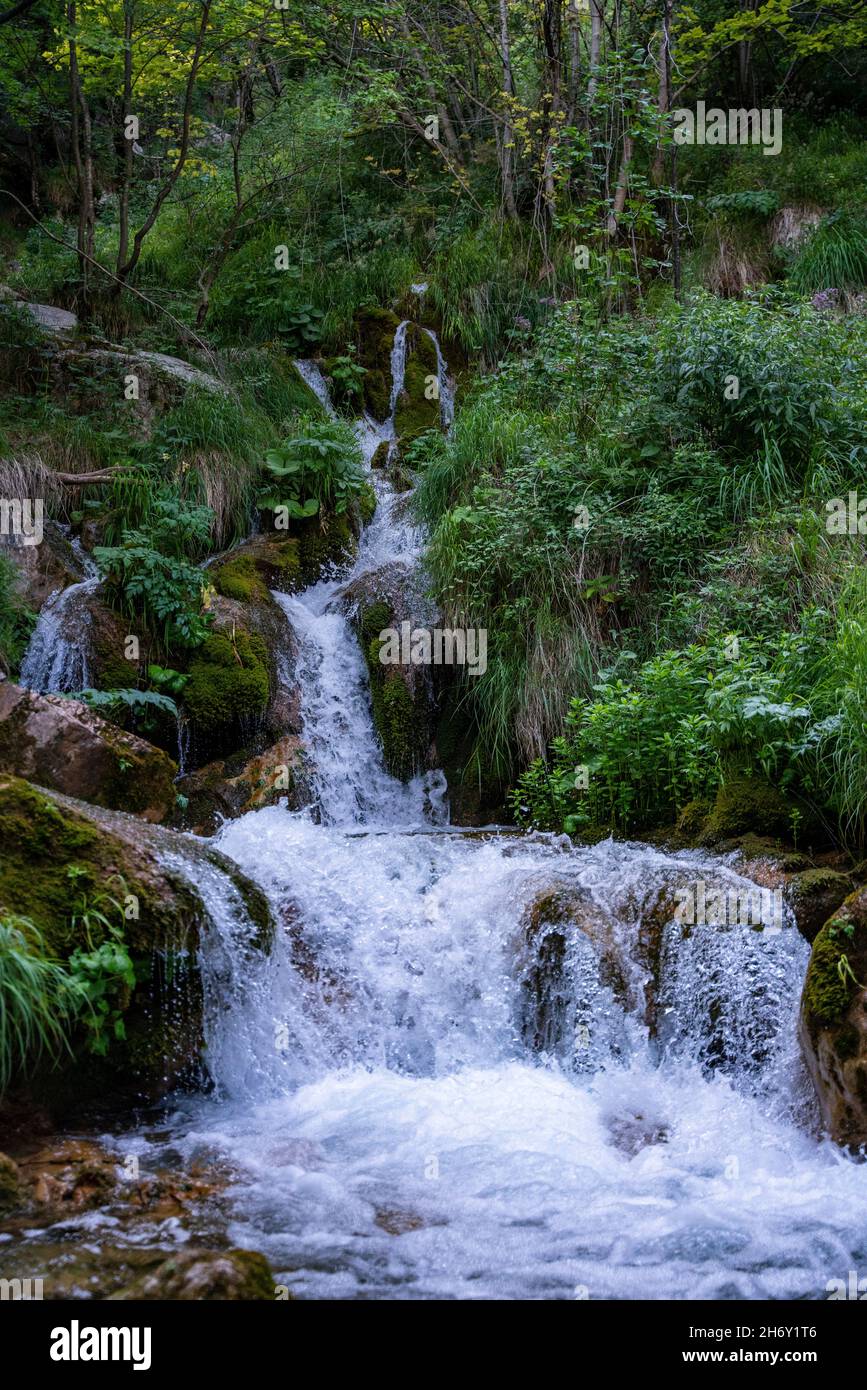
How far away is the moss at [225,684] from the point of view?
25.7 ft

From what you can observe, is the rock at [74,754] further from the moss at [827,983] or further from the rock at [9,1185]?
the moss at [827,983]

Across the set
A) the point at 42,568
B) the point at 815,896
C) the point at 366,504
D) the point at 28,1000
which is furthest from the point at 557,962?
the point at 366,504

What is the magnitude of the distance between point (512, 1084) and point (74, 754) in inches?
118

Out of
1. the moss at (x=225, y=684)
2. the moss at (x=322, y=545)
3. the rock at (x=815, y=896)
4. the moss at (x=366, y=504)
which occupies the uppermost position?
the moss at (x=366, y=504)

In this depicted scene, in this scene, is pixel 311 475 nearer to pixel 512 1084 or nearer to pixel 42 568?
pixel 42 568

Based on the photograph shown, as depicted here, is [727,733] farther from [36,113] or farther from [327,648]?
[36,113]

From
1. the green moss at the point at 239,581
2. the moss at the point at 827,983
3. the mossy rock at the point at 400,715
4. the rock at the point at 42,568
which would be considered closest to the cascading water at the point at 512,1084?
the moss at the point at 827,983

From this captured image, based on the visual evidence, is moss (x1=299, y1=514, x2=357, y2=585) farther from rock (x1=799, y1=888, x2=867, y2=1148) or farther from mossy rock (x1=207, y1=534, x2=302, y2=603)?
rock (x1=799, y1=888, x2=867, y2=1148)

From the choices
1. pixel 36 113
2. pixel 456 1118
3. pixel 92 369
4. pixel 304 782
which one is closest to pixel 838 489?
pixel 304 782

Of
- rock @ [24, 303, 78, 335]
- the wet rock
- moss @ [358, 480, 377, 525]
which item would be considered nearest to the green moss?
the wet rock

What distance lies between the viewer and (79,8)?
40.5 ft

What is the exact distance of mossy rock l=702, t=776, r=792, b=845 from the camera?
570cm

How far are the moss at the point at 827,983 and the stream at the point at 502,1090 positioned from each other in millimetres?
406

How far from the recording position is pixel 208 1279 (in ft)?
9.39
